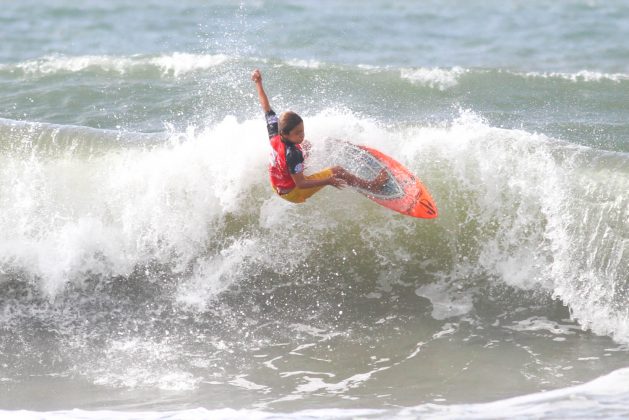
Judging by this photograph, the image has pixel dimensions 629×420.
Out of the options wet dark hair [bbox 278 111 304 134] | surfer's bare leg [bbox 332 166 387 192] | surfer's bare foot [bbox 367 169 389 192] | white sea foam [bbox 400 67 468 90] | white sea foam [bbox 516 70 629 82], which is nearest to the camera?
wet dark hair [bbox 278 111 304 134]

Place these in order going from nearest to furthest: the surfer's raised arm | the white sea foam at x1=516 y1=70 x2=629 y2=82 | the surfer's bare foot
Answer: the surfer's raised arm → the surfer's bare foot → the white sea foam at x1=516 y1=70 x2=629 y2=82

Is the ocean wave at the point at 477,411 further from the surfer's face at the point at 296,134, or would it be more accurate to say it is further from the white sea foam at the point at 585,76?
the white sea foam at the point at 585,76

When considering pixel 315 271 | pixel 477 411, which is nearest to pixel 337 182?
pixel 315 271

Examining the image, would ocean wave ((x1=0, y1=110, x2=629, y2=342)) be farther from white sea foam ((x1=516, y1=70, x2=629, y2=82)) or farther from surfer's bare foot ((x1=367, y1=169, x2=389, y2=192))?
white sea foam ((x1=516, y1=70, x2=629, y2=82))

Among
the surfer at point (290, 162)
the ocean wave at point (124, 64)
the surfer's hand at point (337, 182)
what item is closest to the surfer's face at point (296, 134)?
the surfer at point (290, 162)

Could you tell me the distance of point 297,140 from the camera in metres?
7.14

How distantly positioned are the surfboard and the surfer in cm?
37

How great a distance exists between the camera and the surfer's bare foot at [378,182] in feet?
26.4

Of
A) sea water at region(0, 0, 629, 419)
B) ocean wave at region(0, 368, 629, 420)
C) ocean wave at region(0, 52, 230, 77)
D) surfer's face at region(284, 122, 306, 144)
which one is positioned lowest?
ocean wave at region(0, 368, 629, 420)

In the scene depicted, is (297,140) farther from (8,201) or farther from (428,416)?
(8,201)

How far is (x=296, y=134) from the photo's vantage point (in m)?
7.10

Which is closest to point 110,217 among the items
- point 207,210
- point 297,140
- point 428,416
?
point 207,210

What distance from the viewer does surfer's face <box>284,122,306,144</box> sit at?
7.07 m

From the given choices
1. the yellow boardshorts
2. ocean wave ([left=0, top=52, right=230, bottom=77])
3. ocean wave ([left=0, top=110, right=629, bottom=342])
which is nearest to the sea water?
ocean wave ([left=0, top=110, right=629, bottom=342])
